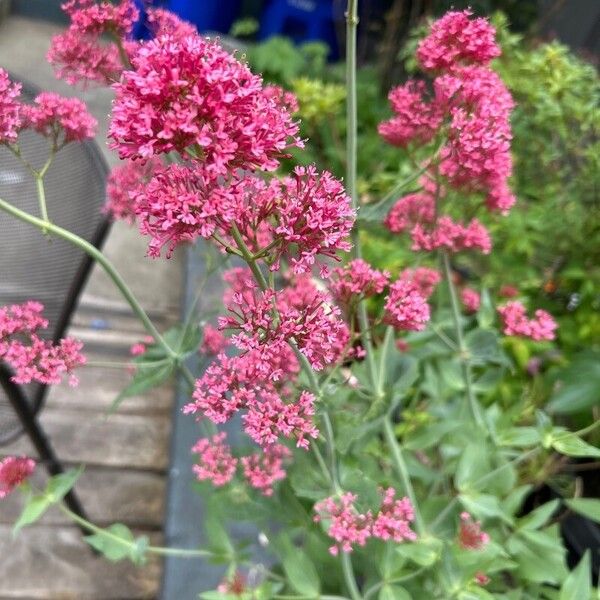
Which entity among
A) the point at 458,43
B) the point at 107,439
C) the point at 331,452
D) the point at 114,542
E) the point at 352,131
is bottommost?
the point at 107,439

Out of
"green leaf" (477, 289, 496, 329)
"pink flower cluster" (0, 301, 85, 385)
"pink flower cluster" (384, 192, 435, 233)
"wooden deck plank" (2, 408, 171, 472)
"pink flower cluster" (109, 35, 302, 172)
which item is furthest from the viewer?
"wooden deck plank" (2, 408, 171, 472)

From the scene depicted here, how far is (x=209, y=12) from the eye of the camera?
3.51 m

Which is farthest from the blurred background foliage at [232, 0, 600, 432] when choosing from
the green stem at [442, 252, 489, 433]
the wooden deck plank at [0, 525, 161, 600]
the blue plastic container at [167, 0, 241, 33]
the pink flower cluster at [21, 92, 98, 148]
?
the blue plastic container at [167, 0, 241, 33]

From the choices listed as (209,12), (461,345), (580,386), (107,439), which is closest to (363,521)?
(461,345)

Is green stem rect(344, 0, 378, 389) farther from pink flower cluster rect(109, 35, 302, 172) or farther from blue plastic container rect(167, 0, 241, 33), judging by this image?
blue plastic container rect(167, 0, 241, 33)

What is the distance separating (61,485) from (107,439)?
731 millimetres

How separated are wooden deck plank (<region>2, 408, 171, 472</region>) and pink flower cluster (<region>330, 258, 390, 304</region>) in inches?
→ 39.1

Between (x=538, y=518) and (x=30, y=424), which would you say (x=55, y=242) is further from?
(x=538, y=518)

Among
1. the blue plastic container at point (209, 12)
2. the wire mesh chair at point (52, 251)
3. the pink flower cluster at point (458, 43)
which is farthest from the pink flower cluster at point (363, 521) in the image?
the blue plastic container at point (209, 12)

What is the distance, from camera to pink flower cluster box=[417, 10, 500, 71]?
67 centimetres

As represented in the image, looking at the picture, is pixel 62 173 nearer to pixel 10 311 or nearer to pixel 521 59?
pixel 10 311

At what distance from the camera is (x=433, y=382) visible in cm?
116

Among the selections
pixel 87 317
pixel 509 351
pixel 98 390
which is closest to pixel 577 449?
pixel 509 351

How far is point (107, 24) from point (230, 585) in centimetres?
68
